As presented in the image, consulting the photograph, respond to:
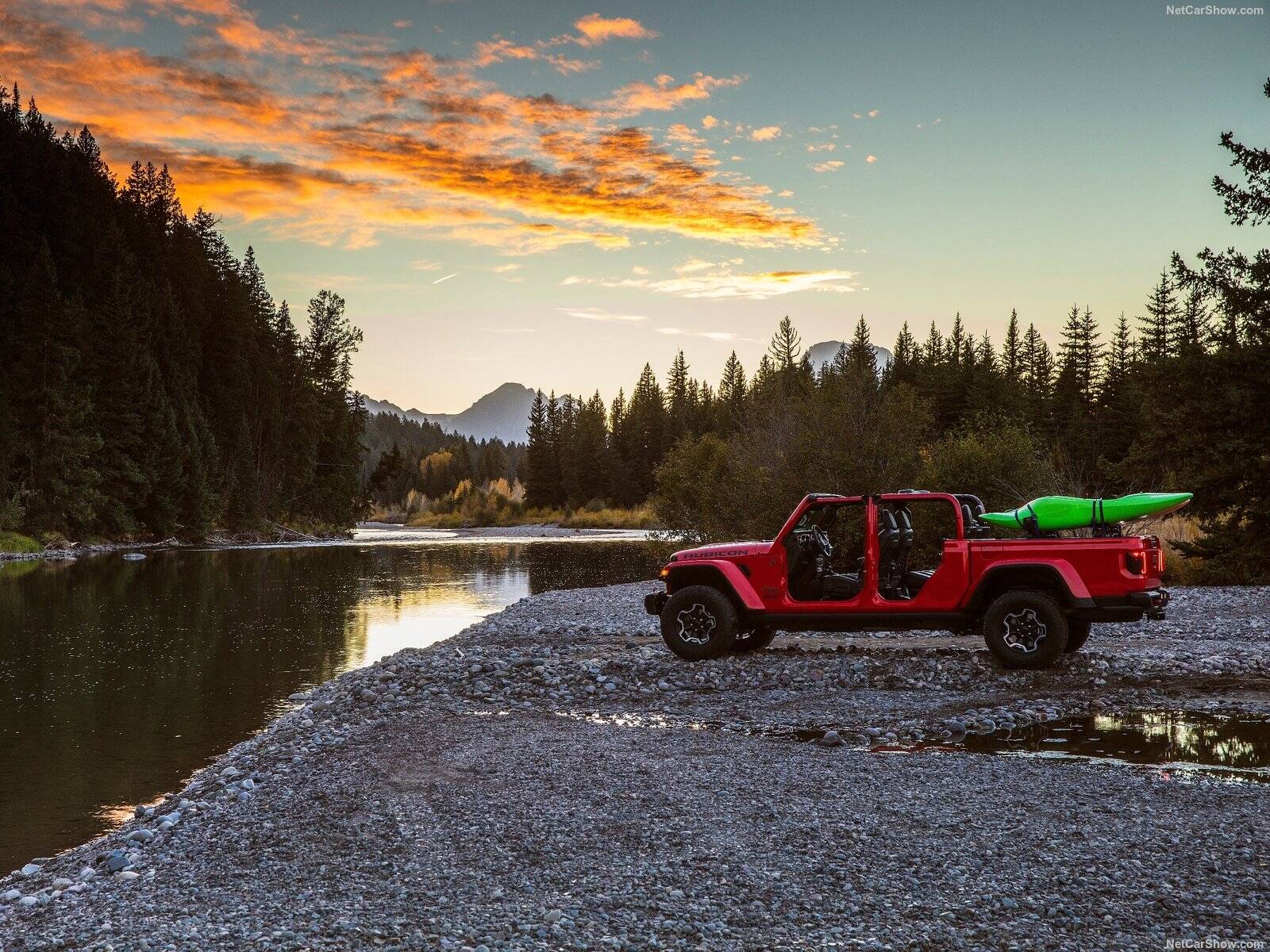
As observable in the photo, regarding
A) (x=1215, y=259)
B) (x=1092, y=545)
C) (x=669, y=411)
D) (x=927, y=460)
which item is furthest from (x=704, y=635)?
(x=669, y=411)

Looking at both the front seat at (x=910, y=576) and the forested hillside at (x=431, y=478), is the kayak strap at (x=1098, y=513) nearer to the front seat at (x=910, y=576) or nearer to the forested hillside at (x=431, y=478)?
the front seat at (x=910, y=576)

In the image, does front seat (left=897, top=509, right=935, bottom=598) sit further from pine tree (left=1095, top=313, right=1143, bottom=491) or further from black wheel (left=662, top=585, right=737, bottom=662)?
pine tree (left=1095, top=313, right=1143, bottom=491)

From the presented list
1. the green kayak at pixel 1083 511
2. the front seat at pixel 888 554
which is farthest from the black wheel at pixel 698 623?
the green kayak at pixel 1083 511

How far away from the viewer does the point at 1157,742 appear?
977 centimetres

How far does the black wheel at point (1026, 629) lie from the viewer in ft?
41.8

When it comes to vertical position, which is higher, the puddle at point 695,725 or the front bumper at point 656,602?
the front bumper at point 656,602

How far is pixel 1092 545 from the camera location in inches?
495

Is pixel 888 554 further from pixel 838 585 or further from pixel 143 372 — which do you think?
pixel 143 372

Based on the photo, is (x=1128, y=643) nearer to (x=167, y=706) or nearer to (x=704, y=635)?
(x=704, y=635)

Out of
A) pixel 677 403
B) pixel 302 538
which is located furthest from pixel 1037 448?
pixel 677 403

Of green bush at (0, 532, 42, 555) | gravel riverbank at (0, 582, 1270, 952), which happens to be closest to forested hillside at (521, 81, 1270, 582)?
gravel riverbank at (0, 582, 1270, 952)
